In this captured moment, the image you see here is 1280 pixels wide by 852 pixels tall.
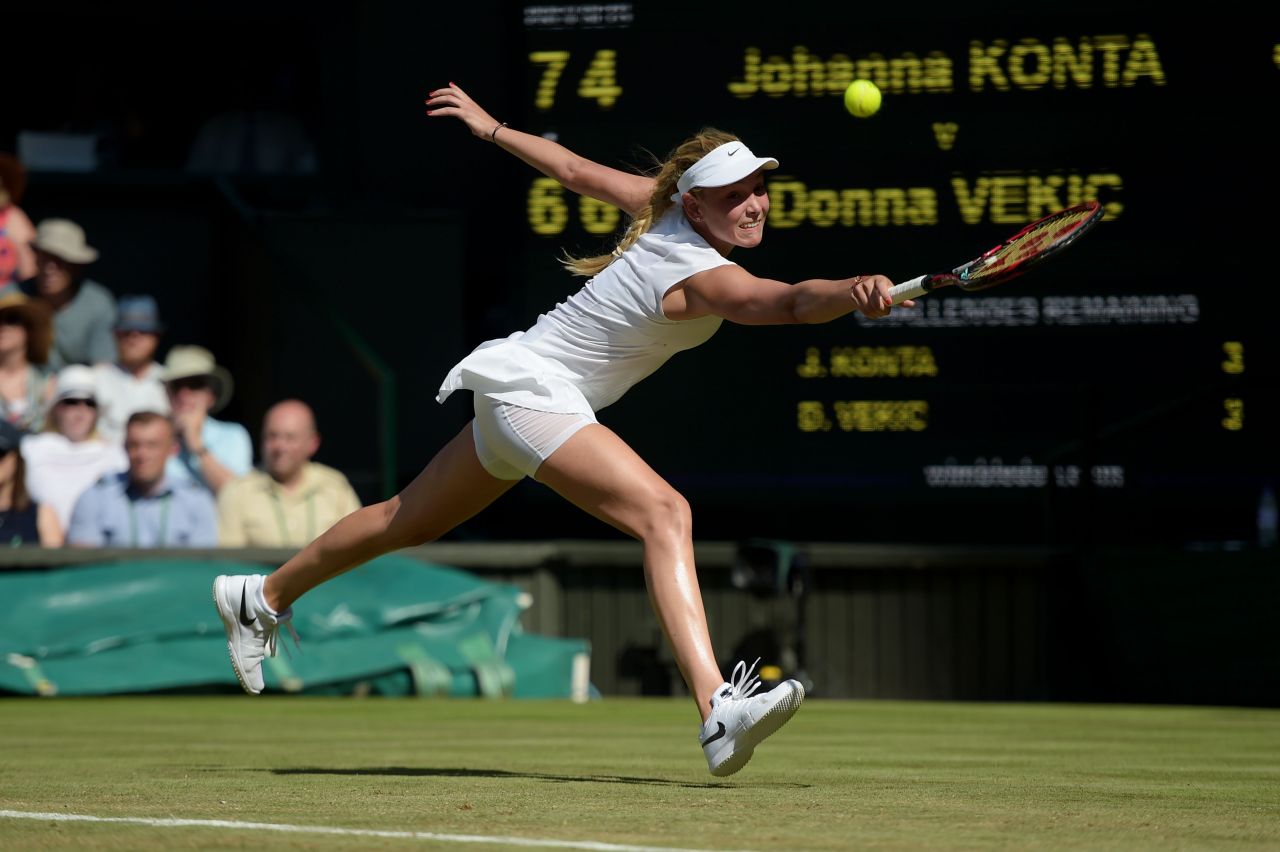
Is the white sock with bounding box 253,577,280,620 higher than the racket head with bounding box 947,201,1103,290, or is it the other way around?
the racket head with bounding box 947,201,1103,290

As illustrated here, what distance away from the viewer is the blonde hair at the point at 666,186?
199 inches

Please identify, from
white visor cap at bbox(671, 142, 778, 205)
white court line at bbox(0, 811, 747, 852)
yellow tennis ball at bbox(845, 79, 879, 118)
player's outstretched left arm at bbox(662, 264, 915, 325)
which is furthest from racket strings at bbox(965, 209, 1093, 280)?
yellow tennis ball at bbox(845, 79, 879, 118)

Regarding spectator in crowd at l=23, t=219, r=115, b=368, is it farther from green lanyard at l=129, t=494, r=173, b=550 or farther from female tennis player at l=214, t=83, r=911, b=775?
female tennis player at l=214, t=83, r=911, b=775

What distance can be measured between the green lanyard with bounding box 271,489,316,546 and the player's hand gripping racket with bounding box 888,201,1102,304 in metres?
6.29

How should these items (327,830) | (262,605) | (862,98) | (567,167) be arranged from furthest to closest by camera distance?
(862,98) < (567,167) < (262,605) < (327,830)

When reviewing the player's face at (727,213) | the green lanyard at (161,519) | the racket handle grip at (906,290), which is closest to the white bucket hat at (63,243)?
the green lanyard at (161,519)

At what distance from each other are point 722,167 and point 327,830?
1.99m

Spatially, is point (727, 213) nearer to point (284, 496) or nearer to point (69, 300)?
point (284, 496)

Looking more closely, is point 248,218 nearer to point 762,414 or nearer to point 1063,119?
point 762,414

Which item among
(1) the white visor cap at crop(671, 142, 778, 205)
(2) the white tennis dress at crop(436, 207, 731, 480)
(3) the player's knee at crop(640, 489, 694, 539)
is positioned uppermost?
(1) the white visor cap at crop(671, 142, 778, 205)

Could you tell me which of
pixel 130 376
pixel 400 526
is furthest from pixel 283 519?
Answer: pixel 400 526

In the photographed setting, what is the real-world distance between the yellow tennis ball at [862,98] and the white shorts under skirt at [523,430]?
247 centimetres

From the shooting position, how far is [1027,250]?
181 inches

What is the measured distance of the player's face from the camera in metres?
4.95
